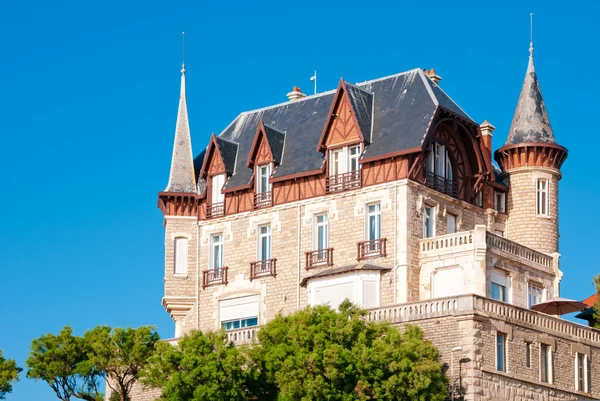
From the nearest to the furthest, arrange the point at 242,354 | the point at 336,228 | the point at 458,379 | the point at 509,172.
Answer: the point at 458,379, the point at 242,354, the point at 336,228, the point at 509,172

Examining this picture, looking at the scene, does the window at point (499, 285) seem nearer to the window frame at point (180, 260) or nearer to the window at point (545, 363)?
the window at point (545, 363)

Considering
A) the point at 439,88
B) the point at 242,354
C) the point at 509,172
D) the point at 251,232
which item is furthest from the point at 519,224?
the point at 242,354

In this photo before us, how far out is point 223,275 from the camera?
69.4 meters

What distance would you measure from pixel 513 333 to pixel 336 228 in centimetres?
1128

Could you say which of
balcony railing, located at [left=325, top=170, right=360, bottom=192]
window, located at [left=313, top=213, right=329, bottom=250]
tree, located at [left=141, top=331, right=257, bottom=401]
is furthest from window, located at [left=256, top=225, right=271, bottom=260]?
tree, located at [left=141, top=331, right=257, bottom=401]

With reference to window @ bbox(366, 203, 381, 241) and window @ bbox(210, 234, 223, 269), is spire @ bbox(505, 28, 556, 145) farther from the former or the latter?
window @ bbox(210, 234, 223, 269)

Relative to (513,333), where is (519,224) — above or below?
above

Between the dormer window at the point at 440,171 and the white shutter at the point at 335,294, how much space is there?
5.72m

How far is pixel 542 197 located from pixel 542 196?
8 cm

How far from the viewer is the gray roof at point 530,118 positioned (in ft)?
230

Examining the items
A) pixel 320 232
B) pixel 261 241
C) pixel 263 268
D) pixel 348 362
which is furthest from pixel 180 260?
pixel 348 362

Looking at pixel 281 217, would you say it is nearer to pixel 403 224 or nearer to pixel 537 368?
pixel 403 224

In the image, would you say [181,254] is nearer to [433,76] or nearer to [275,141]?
[275,141]

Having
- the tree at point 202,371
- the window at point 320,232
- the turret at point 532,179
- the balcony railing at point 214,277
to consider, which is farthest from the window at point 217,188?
the tree at point 202,371
